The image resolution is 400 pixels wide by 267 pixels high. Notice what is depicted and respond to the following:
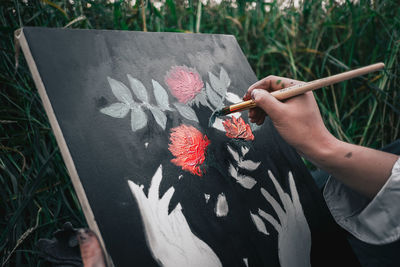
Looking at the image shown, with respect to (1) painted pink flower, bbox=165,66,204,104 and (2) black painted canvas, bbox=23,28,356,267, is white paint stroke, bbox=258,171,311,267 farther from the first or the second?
(1) painted pink flower, bbox=165,66,204,104

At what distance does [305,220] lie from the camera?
735mm

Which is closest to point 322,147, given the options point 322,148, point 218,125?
point 322,148

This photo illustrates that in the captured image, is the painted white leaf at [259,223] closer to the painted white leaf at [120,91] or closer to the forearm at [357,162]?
the forearm at [357,162]

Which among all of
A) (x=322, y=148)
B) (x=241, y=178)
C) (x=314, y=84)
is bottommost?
(x=241, y=178)

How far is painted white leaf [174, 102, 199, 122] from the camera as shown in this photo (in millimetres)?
659

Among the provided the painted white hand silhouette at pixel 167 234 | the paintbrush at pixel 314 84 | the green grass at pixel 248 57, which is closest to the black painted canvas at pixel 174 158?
the painted white hand silhouette at pixel 167 234

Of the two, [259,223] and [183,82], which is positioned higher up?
[183,82]

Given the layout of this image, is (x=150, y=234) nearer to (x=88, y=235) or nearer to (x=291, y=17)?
(x=88, y=235)

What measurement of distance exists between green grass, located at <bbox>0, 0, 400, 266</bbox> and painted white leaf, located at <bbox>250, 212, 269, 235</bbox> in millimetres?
586

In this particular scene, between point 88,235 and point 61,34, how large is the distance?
0.38 m

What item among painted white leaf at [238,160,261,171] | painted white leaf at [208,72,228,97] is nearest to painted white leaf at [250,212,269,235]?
painted white leaf at [238,160,261,171]

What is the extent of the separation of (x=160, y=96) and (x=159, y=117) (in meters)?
0.05

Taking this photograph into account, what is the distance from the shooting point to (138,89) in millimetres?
610

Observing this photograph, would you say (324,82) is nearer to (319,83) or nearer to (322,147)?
(319,83)
